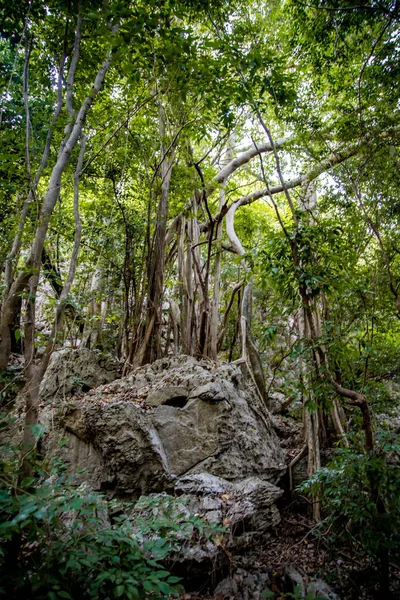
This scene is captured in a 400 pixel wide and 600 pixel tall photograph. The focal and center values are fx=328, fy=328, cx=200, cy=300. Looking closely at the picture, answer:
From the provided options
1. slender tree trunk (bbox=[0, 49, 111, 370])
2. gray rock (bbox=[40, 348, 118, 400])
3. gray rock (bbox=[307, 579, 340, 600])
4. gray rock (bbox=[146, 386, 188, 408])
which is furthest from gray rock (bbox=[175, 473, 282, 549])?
gray rock (bbox=[40, 348, 118, 400])

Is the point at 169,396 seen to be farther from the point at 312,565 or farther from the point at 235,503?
the point at 312,565

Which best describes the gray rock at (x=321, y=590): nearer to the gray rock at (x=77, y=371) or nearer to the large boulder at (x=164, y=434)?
the large boulder at (x=164, y=434)

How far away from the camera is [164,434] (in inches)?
128

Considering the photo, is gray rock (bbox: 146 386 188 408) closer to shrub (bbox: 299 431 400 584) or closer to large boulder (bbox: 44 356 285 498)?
large boulder (bbox: 44 356 285 498)

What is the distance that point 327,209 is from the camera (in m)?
5.06

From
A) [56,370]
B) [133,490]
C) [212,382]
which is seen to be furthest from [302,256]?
[56,370]

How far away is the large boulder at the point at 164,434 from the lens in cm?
299

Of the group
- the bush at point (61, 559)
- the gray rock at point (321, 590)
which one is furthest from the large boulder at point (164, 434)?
the bush at point (61, 559)

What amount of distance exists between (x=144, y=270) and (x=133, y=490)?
2956 mm

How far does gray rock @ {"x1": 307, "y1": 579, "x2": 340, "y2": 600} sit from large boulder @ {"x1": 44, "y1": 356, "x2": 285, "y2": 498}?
1004 millimetres

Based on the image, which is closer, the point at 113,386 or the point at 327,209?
the point at 113,386

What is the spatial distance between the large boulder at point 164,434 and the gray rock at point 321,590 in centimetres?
100

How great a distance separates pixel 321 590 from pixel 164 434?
1.70 metres

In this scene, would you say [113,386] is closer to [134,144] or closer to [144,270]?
[144,270]
